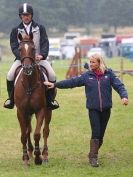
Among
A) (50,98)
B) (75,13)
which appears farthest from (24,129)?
(75,13)

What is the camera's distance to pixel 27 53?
9.30m

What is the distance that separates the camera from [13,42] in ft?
32.6

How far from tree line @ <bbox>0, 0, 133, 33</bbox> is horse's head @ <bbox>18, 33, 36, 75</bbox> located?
8610cm

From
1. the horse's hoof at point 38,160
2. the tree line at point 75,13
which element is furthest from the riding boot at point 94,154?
the tree line at point 75,13

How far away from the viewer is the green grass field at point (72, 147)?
9164 mm

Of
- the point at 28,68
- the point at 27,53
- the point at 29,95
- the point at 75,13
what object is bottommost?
the point at 75,13

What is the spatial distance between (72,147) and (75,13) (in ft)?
327

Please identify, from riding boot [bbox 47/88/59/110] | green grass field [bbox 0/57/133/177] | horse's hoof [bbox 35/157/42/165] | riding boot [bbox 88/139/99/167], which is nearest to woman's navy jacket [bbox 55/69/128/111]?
riding boot [bbox 88/139/99/167]

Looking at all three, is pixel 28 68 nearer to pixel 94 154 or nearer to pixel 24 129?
pixel 24 129

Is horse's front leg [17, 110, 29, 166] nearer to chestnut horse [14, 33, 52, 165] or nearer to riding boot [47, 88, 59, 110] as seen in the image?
chestnut horse [14, 33, 52, 165]

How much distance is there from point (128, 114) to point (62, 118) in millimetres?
1920

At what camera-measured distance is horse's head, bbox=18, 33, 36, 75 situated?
9.20 metres

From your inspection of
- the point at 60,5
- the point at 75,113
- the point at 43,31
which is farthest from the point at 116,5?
the point at 43,31

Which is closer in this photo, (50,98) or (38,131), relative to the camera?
(38,131)
